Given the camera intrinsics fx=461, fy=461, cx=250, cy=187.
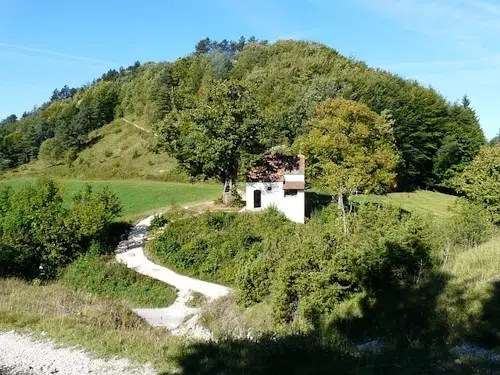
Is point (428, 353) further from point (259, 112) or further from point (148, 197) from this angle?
point (148, 197)

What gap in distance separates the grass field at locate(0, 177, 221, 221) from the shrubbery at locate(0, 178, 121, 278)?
6.42 metres

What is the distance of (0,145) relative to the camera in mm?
92625

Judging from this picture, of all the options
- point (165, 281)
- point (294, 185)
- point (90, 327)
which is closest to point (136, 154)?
point (294, 185)

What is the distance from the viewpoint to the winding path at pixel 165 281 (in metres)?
20.2

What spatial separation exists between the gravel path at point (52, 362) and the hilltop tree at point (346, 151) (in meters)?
28.2

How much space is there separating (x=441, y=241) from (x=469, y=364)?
791 centimetres

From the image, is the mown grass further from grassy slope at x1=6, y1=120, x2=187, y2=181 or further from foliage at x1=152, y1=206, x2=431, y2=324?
grassy slope at x1=6, y1=120, x2=187, y2=181

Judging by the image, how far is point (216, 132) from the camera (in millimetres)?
34312

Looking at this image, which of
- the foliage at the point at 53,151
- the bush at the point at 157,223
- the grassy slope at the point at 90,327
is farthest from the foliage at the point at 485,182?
the foliage at the point at 53,151

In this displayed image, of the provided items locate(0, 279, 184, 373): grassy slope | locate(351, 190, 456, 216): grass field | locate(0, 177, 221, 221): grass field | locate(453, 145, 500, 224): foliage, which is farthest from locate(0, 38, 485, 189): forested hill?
locate(0, 279, 184, 373): grassy slope

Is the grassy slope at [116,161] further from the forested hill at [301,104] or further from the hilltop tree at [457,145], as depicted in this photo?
the hilltop tree at [457,145]

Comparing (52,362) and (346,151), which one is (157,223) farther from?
(52,362)

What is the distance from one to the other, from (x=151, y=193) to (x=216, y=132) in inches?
685

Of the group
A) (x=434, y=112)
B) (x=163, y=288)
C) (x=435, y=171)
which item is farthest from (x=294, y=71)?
(x=163, y=288)
